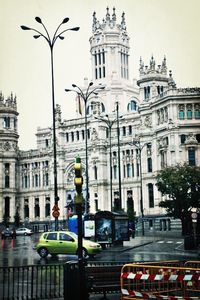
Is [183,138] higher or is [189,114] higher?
[189,114]

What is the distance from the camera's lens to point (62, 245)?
21344mm

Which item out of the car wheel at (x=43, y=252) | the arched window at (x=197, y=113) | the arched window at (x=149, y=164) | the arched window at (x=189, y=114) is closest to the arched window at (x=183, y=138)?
the arched window at (x=189, y=114)

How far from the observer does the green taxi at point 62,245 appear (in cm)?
2120

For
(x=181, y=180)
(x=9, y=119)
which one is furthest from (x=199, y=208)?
(x=9, y=119)

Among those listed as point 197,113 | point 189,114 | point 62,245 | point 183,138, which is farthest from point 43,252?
point 183,138

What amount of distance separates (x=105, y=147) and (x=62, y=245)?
4785 centimetres

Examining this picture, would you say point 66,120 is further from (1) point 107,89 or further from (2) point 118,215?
(2) point 118,215

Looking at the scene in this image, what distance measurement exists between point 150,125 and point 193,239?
3530 cm

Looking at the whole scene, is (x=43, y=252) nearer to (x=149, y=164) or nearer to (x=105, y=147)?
(x=149, y=164)

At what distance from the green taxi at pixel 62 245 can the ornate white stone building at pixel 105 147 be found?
3003 cm

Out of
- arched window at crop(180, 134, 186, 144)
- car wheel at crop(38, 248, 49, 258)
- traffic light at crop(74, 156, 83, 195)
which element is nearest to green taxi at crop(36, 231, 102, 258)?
car wheel at crop(38, 248, 49, 258)

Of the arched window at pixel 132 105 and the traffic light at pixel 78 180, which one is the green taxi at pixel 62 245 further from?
the arched window at pixel 132 105

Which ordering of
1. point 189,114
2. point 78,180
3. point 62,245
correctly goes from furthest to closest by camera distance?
point 189,114 → point 62,245 → point 78,180

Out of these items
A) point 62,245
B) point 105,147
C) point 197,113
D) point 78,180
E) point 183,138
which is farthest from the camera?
point 105,147
